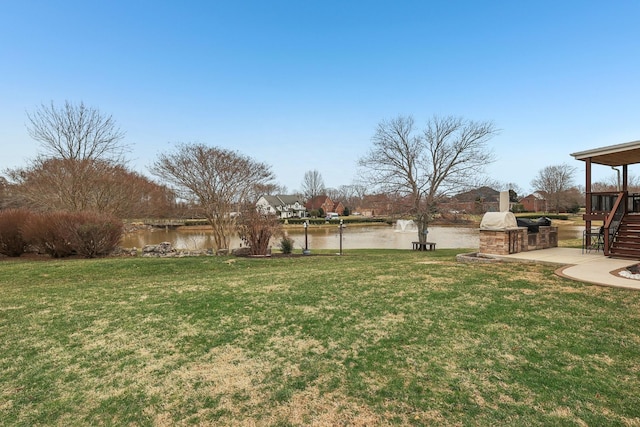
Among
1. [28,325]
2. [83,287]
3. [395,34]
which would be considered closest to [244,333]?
[28,325]

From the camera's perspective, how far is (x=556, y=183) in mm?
56562

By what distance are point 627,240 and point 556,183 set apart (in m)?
59.3

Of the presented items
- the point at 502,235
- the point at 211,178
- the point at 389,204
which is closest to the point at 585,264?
the point at 502,235

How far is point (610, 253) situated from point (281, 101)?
17.3m

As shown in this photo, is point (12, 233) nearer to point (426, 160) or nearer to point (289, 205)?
point (426, 160)

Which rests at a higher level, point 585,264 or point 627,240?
point 627,240

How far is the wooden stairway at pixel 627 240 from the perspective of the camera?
27.1 ft

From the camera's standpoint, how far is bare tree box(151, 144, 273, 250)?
1627 cm

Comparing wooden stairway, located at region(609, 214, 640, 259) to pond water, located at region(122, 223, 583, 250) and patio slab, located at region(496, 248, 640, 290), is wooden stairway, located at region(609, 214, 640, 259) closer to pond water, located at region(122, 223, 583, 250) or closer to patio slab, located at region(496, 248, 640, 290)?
patio slab, located at region(496, 248, 640, 290)

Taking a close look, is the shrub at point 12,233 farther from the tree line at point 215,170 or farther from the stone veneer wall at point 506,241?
the stone veneer wall at point 506,241

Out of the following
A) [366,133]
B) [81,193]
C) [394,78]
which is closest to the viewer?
[81,193]

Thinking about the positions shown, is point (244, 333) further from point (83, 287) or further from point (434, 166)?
point (434, 166)

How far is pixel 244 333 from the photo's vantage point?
3.80m

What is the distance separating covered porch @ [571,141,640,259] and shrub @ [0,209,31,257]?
18.7m
